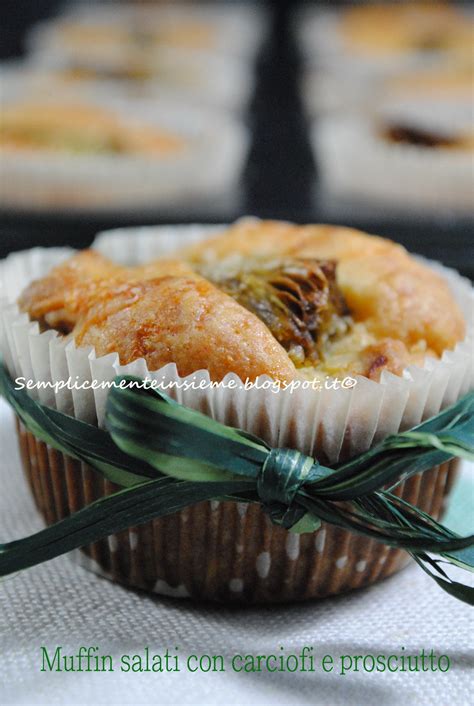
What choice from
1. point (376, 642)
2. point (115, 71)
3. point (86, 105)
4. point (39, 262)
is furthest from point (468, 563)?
point (115, 71)

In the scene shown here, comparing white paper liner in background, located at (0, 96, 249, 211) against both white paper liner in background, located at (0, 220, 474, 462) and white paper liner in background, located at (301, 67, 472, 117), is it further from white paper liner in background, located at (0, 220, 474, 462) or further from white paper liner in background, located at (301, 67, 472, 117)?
white paper liner in background, located at (0, 220, 474, 462)

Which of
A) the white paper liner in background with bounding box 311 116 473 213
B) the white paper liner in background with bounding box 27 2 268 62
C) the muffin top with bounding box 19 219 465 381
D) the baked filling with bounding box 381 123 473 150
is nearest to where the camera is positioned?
the muffin top with bounding box 19 219 465 381

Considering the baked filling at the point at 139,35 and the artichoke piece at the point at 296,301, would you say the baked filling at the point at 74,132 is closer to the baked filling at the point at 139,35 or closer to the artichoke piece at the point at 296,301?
the artichoke piece at the point at 296,301

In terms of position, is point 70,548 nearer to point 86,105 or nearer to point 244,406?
point 244,406

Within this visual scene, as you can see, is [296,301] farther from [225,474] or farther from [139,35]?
[139,35]

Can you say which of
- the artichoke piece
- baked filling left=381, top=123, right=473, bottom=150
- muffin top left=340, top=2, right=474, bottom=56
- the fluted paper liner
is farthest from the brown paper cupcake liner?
muffin top left=340, top=2, right=474, bottom=56

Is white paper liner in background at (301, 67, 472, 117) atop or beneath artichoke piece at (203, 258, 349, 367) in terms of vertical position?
beneath

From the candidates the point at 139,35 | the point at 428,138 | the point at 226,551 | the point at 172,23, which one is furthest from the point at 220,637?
the point at 172,23

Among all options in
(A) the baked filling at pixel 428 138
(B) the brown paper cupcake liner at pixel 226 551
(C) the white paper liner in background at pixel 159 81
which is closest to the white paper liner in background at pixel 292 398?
(B) the brown paper cupcake liner at pixel 226 551
